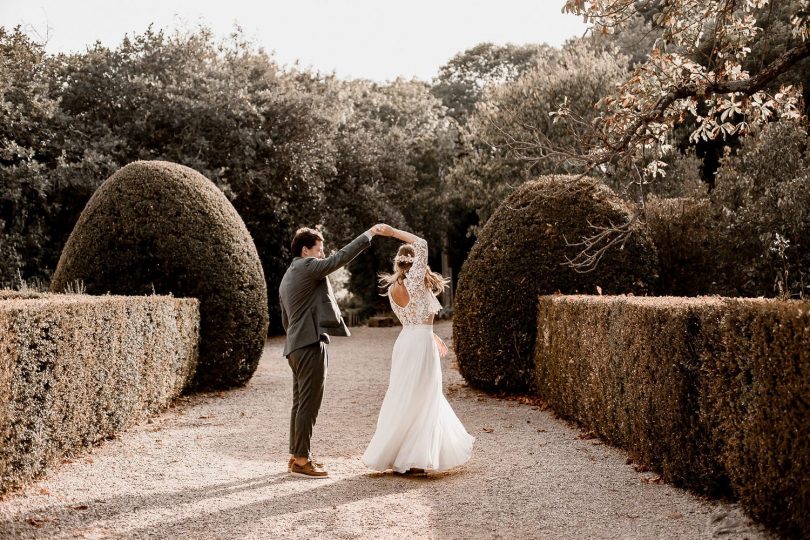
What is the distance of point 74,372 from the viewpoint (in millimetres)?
7258

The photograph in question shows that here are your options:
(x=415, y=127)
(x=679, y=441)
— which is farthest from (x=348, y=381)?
(x=415, y=127)

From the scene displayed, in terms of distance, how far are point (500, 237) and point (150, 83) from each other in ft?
39.6

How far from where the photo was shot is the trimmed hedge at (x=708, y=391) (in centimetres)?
455

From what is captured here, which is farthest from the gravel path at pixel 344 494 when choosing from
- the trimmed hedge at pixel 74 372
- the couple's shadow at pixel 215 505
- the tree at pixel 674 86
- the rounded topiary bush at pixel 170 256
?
the tree at pixel 674 86

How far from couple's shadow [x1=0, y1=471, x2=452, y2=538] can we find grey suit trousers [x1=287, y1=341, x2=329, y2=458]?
1.16 ft

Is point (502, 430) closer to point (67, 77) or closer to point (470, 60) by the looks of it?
point (67, 77)

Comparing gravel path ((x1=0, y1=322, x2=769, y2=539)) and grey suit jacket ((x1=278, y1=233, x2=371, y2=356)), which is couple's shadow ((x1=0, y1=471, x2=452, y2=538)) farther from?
grey suit jacket ((x1=278, y1=233, x2=371, y2=356))

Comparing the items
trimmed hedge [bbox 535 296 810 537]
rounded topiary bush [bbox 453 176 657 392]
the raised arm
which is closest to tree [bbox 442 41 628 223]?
rounded topiary bush [bbox 453 176 657 392]

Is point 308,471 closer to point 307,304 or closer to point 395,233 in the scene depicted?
point 307,304

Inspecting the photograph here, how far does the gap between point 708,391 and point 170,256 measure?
8752 mm

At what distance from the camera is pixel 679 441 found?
614 centimetres

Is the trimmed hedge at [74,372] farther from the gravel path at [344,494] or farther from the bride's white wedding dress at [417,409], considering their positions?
the bride's white wedding dress at [417,409]

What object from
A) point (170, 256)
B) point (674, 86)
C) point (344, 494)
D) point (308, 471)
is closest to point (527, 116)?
point (170, 256)

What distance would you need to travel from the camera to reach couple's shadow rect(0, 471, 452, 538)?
537 centimetres
